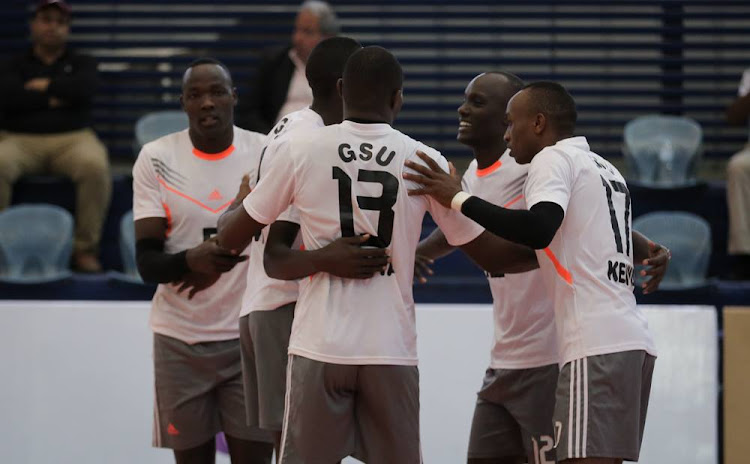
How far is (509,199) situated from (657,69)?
561cm

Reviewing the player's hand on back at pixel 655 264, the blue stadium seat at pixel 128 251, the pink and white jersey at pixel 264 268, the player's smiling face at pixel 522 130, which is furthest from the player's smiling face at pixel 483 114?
the blue stadium seat at pixel 128 251

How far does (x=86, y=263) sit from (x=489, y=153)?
4.30 metres

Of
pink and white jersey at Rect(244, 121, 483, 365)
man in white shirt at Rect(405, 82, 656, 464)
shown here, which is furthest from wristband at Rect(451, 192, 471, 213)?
pink and white jersey at Rect(244, 121, 483, 365)

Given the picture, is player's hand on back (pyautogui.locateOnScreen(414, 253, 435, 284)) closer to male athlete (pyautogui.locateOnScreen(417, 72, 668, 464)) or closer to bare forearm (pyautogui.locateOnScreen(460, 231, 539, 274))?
male athlete (pyautogui.locateOnScreen(417, 72, 668, 464))

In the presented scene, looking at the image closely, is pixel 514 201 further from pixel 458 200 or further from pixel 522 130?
pixel 458 200

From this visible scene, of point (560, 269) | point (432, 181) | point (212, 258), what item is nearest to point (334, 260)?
point (432, 181)

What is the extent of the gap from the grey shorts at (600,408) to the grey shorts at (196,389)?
1.53 meters

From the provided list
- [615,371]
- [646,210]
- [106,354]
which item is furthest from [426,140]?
[615,371]

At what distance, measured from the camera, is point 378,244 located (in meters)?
3.62

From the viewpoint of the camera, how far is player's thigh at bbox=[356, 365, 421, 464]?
11.8ft

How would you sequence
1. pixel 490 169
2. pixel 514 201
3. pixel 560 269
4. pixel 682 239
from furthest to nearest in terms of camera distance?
pixel 682 239 → pixel 490 169 → pixel 514 201 → pixel 560 269

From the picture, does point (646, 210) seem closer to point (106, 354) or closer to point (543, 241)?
point (106, 354)

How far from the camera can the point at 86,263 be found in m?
7.88

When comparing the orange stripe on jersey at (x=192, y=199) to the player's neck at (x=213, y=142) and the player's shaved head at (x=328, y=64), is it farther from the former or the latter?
the player's shaved head at (x=328, y=64)
